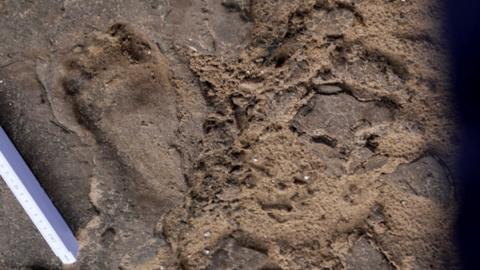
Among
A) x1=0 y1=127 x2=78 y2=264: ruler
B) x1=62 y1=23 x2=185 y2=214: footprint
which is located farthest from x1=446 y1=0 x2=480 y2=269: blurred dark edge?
x1=0 y1=127 x2=78 y2=264: ruler

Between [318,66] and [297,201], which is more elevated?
[318,66]

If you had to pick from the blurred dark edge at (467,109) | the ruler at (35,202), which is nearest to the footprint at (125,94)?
the ruler at (35,202)

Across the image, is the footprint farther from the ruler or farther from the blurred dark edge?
the blurred dark edge

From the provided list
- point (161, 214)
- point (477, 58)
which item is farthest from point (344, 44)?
point (161, 214)

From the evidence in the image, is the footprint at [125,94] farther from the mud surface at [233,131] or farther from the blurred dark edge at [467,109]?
the blurred dark edge at [467,109]

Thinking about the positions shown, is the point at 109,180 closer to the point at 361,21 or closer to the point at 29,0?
the point at 29,0

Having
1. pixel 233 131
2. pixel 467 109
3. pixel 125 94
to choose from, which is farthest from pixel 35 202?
pixel 467 109
